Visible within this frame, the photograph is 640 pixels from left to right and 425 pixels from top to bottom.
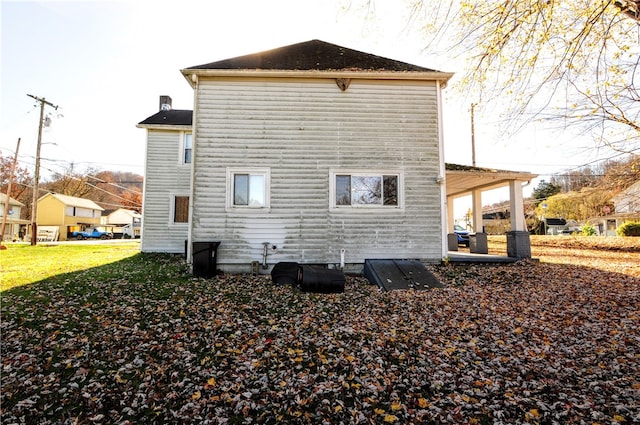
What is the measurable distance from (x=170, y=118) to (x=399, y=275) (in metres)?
13.5

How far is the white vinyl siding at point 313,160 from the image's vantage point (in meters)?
8.74

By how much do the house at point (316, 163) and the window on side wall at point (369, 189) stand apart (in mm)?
29

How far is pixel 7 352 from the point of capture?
3844 mm

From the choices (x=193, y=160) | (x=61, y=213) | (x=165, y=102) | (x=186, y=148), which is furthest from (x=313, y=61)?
(x=61, y=213)

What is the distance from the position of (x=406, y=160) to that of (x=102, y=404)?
27.5 feet

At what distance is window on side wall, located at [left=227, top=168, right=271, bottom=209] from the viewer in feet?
28.8

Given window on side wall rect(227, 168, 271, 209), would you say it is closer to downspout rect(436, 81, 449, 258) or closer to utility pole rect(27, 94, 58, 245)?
downspout rect(436, 81, 449, 258)

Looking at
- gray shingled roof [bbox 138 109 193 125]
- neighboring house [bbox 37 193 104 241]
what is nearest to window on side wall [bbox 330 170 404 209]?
gray shingled roof [bbox 138 109 193 125]

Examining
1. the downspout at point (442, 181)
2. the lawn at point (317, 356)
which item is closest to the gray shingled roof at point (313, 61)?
the downspout at point (442, 181)

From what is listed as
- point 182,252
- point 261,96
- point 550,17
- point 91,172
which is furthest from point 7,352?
point 91,172

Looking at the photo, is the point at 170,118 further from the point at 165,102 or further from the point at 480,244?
the point at 480,244

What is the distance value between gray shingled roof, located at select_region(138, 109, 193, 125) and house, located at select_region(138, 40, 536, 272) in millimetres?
6678

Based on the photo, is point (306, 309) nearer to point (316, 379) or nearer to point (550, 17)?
point (316, 379)

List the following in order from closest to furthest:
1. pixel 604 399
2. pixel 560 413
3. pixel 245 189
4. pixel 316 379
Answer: pixel 560 413 → pixel 604 399 → pixel 316 379 → pixel 245 189
